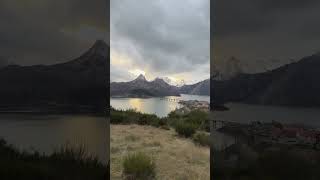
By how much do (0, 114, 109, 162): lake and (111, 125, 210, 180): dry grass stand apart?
95.2 inches

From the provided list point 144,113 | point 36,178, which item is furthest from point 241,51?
point 144,113

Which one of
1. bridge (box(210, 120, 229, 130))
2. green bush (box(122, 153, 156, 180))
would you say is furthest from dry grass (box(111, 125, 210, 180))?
bridge (box(210, 120, 229, 130))

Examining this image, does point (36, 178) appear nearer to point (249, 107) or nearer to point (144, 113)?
point (249, 107)

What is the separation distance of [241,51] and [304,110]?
0.84 m

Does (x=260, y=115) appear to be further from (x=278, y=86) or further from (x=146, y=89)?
(x=146, y=89)

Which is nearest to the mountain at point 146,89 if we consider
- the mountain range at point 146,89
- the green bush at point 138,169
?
the mountain range at point 146,89

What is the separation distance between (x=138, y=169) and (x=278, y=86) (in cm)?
335

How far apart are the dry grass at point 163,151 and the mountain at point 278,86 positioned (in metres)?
2.82

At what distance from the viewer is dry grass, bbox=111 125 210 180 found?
6562 millimetres

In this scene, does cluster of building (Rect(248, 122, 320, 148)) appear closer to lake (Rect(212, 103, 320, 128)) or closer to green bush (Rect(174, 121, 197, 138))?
lake (Rect(212, 103, 320, 128))

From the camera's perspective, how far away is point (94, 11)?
12.9ft

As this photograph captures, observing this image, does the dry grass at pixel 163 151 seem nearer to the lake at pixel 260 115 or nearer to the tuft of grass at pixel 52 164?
the tuft of grass at pixel 52 164

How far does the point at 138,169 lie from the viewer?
6.24 m

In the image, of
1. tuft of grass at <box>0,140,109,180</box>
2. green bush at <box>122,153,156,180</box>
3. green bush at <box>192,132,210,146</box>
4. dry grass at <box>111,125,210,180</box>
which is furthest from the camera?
green bush at <box>192,132,210,146</box>
